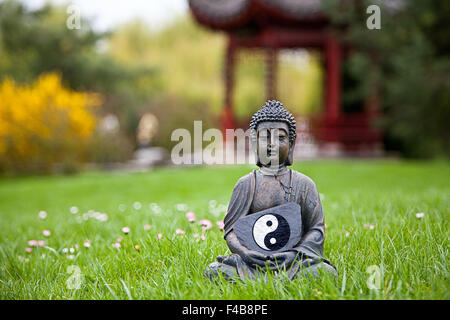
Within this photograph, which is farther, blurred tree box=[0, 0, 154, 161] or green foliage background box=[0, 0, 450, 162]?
blurred tree box=[0, 0, 154, 161]

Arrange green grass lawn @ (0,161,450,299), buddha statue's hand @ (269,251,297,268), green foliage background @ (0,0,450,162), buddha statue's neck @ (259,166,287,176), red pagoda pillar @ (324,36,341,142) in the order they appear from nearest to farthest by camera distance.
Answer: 1. green grass lawn @ (0,161,450,299)
2. buddha statue's hand @ (269,251,297,268)
3. buddha statue's neck @ (259,166,287,176)
4. green foliage background @ (0,0,450,162)
5. red pagoda pillar @ (324,36,341,142)

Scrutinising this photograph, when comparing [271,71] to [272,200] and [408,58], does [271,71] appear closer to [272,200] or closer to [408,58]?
[408,58]

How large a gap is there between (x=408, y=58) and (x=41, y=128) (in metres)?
12.8

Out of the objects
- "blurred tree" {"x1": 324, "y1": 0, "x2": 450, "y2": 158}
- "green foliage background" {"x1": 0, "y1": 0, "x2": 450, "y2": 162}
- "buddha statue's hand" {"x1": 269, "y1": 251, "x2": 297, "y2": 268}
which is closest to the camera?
"buddha statue's hand" {"x1": 269, "y1": 251, "x2": 297, "y2": 268}

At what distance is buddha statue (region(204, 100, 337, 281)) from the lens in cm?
221

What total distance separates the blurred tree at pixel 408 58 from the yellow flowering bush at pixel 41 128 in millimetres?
10211

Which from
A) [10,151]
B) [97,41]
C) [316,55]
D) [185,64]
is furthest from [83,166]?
[185,64]

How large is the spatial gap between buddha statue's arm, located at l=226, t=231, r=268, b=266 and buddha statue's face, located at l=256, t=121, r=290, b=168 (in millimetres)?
511

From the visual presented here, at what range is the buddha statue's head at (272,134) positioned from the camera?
2.29 m

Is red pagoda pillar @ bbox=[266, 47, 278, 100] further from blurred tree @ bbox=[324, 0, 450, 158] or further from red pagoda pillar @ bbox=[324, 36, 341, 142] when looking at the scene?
blurred tree @ bbox=[324, 0, 450, 158]

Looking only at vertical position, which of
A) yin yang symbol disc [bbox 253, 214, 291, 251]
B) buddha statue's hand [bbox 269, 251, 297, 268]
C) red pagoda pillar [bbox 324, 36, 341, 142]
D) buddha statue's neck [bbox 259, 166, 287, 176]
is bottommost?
buddha statue's hand [bbox 269, 251, 297, 268]

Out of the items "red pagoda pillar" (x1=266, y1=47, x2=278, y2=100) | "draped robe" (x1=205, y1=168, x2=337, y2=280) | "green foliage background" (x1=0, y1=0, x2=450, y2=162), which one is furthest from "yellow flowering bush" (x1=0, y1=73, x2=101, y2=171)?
"draped robe" (x1=205, y1=168, x2=337, y2=280)

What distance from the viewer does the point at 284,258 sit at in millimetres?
2207

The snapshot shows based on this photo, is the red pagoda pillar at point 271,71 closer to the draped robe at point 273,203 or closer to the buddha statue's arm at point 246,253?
the draped robe at point 273,203
